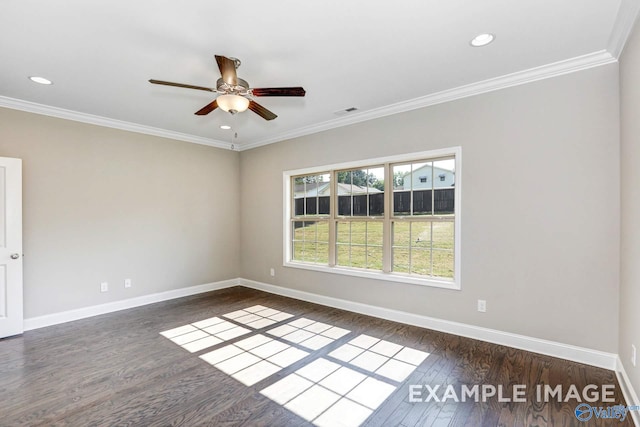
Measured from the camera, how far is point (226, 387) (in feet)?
8.26

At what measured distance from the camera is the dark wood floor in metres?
2.13

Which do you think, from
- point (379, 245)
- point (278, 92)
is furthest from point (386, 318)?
point (278, 92)

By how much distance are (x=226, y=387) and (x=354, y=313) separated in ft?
7.22

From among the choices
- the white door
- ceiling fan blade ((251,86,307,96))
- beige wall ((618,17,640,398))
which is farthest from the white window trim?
the white door

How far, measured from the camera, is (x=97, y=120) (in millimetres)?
4320

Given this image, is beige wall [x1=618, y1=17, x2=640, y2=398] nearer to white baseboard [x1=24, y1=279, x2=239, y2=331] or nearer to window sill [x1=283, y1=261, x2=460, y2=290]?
window sill [x1=283, y1=261, x2=460, y2=290]

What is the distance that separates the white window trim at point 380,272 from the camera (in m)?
3.48

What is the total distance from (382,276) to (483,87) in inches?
98.7

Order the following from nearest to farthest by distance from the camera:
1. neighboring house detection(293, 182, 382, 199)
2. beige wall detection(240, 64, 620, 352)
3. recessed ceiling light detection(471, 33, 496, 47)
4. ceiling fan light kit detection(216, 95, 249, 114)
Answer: recessed ceiling light detection(471, 33, 496, 47), ceiling fan light kit detection(216, 95, 249, 114), beige wall detection(240, 64, 620, 352), neighboring house detection(293, 182, 382, 199)

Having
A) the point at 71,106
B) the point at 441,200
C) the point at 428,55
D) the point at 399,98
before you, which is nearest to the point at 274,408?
the point at 441,200

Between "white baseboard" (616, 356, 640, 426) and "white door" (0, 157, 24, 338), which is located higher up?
"white door" (0, 157, 24, 338)

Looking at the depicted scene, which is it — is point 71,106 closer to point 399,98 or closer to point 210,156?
point 210,156

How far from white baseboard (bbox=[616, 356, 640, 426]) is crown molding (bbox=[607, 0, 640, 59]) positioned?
2573 millimetres

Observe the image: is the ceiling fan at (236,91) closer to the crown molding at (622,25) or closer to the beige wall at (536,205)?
the beige wall at (536,205)
